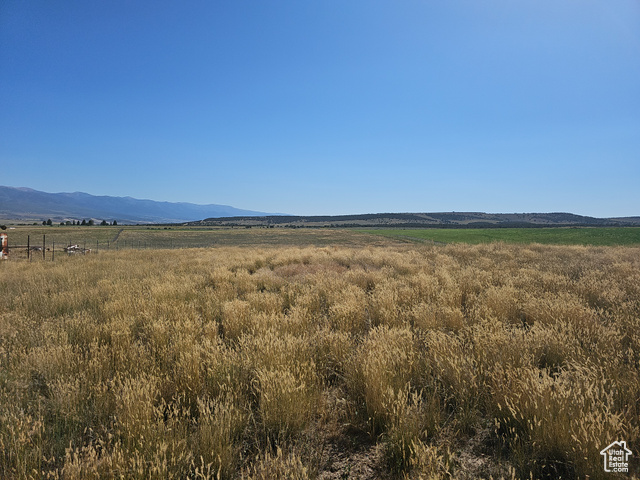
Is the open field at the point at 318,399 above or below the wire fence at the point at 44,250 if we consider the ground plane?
above

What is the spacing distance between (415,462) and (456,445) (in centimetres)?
77

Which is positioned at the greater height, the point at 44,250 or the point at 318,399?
the point at 44,250

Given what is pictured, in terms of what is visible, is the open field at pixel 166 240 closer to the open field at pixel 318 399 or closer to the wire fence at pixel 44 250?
the wire fence at pixel 44 250

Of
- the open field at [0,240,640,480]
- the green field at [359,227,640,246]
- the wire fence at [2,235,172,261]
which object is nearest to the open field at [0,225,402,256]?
the wire fence at [2,235,172,261]

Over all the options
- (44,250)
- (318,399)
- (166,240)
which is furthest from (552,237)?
(166,240)

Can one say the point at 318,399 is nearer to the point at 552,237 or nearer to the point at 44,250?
the point at 44,250

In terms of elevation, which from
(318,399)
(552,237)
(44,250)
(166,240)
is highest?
(552,237)

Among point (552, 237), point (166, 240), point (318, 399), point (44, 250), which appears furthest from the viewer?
point (552, 237)

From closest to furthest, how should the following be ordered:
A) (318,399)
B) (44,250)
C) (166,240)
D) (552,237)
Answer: (318,399) < (44,250) < (166,240) < (552,237)

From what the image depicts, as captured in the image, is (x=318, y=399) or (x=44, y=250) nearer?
(x=318, y=399)

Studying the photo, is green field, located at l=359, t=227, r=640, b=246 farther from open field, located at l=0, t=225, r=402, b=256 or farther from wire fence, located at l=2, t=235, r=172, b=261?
wire fence, located at l=2, t=235, r=172, b=261

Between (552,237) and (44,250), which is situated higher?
(552,237)

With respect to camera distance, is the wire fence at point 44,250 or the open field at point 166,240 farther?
the open field at point 166,240

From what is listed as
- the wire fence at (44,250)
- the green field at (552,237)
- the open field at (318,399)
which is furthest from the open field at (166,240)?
the open field at (318,399)
